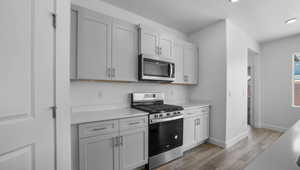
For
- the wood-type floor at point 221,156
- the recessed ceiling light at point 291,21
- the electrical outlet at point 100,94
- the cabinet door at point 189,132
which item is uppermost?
the recessed ceiling light at point 291,21

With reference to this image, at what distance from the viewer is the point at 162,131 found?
2.12m

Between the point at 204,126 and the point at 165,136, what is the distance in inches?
46.5

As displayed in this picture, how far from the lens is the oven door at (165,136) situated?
2.02m

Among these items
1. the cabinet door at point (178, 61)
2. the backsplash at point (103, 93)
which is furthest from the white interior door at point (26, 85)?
the cabinet door at point (178, 61)

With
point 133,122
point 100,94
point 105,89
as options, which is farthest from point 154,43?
point 133,122

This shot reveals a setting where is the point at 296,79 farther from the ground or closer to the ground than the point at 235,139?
farther from the ground

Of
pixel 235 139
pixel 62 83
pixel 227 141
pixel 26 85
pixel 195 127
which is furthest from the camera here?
pixel 235 139

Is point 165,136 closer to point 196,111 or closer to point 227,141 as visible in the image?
point 196,111

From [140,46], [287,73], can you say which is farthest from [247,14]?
[287,73]

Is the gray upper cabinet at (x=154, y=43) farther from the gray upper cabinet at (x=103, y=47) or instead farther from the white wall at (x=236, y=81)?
the white wall at (x=236, y=81)

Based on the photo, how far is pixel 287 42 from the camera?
12.1 ft

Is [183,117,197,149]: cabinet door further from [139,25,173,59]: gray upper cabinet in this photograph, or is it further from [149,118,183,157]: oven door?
[139,25,173,59]: gray upper cabinet

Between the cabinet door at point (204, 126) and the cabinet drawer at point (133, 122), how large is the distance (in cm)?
150

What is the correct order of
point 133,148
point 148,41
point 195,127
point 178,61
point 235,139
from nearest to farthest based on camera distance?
point 133,148, point 148,41, point 195,127, point 178,61, point 235,139
